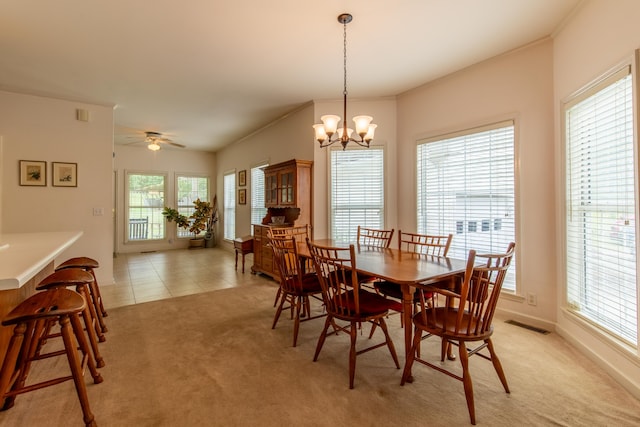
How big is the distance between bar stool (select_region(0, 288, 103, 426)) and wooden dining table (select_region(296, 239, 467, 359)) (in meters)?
1.62

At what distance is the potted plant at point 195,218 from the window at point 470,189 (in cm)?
608

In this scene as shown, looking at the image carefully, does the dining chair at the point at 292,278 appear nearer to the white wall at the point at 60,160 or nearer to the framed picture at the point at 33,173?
the white wall at the point at 60,160

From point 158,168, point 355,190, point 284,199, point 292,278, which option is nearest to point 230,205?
point 158,168

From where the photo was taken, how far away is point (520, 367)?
2.23 m

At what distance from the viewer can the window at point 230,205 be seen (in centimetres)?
764

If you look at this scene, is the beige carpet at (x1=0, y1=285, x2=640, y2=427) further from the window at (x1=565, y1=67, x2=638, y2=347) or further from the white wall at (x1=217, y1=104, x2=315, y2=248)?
the white wall at (x1=217, y1=104, x2=315, y2=248)

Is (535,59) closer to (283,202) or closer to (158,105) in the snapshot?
(283,202)

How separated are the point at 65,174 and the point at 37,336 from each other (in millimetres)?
3513

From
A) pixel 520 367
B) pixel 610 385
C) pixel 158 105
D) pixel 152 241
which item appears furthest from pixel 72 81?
pixel 610 385

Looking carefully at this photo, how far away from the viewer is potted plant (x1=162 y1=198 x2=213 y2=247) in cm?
779

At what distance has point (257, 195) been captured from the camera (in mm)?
6387

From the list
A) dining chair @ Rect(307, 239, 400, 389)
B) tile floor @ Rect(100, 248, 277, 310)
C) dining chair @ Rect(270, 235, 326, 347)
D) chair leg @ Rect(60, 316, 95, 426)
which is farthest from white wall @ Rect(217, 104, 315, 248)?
chair leg @ Rect(60, 316, 95, 426)

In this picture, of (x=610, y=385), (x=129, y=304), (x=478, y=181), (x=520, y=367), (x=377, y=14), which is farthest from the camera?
(x=129, y=304)

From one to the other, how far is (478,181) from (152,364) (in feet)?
11.8
